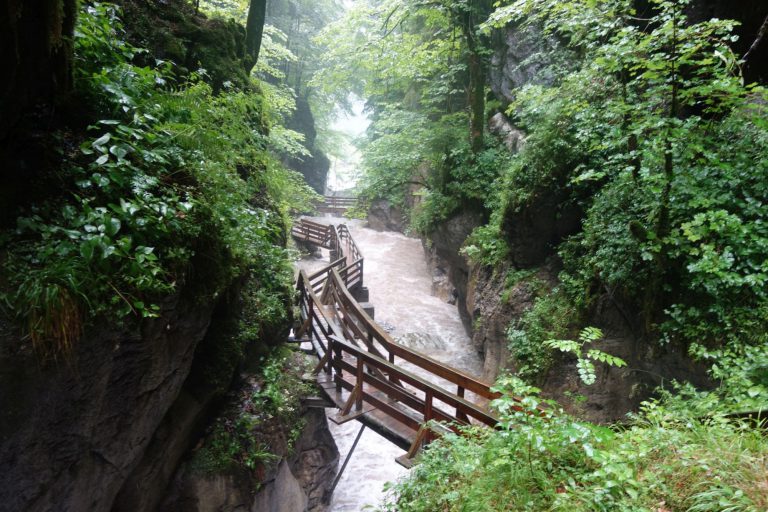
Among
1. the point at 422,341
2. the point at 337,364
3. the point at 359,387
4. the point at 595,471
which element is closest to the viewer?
the point at 595,471

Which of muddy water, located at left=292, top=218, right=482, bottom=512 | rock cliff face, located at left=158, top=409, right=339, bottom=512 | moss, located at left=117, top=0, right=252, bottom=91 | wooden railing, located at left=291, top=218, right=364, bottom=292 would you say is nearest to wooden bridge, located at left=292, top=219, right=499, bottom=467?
rock cliff face, located at left=158, top=409, right=339, bottom=512

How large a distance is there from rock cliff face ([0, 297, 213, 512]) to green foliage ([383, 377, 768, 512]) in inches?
92.9

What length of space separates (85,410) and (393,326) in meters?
10.7

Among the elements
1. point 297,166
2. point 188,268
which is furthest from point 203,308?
point 297,166

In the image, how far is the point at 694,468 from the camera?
2.27 m

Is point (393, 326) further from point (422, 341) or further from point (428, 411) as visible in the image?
point (428, 411)

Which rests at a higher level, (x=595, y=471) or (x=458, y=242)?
(x=458, y=242)

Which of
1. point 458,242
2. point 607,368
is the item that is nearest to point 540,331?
point 607,368

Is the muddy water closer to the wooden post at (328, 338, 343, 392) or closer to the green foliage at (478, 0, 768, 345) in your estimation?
the wooden post at (328, 338, 343, 392)

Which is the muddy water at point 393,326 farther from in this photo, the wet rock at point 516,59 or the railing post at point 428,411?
the wet rock at point 516,59

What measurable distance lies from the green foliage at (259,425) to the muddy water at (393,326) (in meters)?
2.58

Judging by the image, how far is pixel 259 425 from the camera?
17.6 feet

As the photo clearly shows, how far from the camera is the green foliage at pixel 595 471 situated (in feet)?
7.11

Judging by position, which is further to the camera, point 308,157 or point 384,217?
point 308,157
